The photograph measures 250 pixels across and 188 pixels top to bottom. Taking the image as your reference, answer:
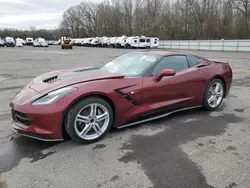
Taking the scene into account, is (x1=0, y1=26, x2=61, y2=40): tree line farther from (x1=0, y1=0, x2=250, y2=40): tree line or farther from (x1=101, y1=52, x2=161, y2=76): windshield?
(x1=101, y1=52, x2=161, y2=76): windshield

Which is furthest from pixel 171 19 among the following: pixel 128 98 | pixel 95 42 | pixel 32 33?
pixel 32 33

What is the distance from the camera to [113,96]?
10.6 ft

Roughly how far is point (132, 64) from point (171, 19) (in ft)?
160

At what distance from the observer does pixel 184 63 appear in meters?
4.33

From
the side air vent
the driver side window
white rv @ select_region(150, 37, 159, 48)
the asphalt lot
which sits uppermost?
white rv @ select_region(150, 37, 159, 48)

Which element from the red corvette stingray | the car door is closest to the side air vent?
the red corvette stingray

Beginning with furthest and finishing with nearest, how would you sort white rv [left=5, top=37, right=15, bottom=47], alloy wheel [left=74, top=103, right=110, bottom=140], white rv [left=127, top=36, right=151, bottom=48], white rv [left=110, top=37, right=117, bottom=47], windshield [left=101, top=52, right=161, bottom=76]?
white rv [left=5, top=37, right=15, bottom=47]
white rv [left=110, top=37, right=117, bottom=47]
white rv [left=127, top=36, right=151, bottom=48]
windshield [left=101, top=52, right=161, bottom=76]
alloy wheel [left=74, top=103, right=110, bottom=140]

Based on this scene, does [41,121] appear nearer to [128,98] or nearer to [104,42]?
[128,98]

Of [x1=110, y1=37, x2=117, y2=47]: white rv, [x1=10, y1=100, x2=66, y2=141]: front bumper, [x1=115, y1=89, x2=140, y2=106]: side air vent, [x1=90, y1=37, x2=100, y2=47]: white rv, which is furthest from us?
[x1=90, y1=37, x2=100, y2=47]: white rv

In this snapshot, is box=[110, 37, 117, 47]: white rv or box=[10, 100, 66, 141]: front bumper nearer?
box=[10, 100, 66, 141]: front bumper

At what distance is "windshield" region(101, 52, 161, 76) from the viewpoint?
12.3ft

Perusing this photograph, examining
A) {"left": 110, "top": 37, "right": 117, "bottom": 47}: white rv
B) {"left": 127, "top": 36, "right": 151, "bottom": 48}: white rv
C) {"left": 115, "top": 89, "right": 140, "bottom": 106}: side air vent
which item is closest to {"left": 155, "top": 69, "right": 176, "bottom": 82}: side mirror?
{"left": 115, "top": 89, "right": 140, "bottom": 106}: side air vent

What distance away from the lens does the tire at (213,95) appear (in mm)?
4508

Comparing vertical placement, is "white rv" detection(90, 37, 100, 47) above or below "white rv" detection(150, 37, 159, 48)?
above
